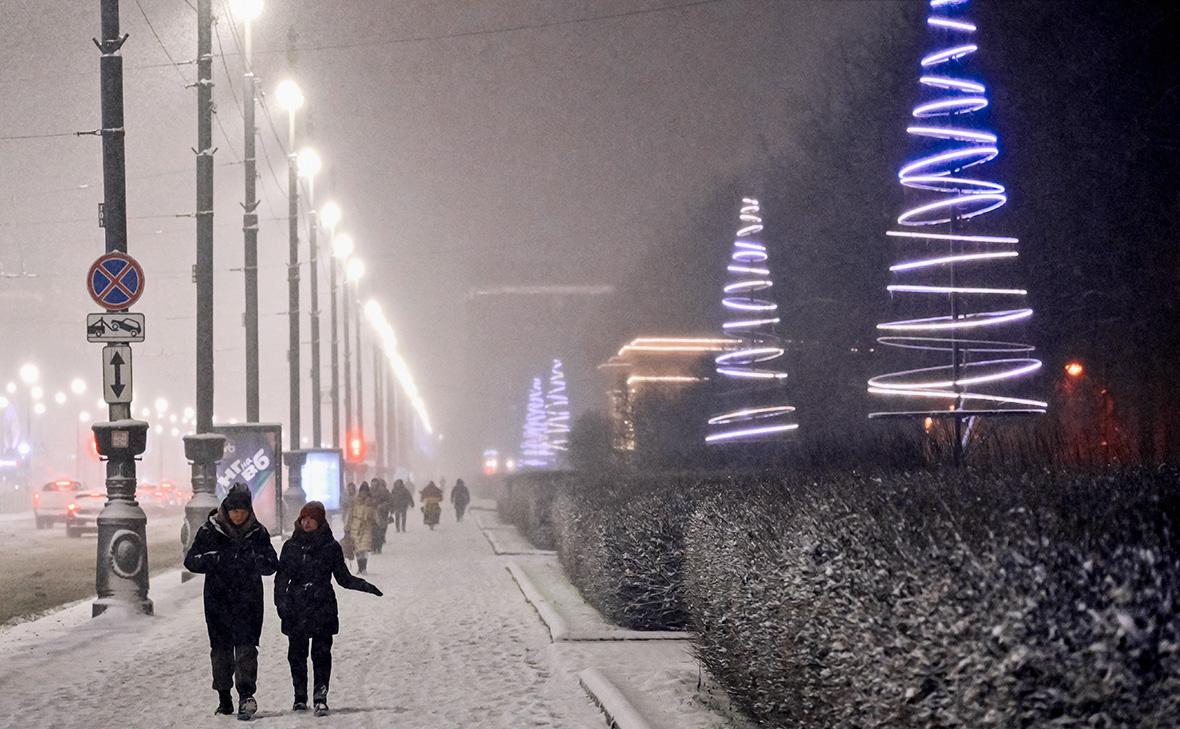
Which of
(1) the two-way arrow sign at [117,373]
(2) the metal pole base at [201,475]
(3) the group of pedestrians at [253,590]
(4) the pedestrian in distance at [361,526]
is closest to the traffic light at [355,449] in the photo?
(4) the pedestrian in distance at [361,526]

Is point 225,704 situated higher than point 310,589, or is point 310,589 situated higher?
point 310,589

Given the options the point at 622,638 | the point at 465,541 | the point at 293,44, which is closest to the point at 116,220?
the point at 622,638

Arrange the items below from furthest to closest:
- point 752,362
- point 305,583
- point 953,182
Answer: point 752,362 → point 953,182 → point 305,583

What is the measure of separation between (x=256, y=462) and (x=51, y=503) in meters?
25.0

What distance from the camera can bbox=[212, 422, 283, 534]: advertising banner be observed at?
Answer: 32.5 metres

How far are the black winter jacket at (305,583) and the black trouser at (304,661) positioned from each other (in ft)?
0.26

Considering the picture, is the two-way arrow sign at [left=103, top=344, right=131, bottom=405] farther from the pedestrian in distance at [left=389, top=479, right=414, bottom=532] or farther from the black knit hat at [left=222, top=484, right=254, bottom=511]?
the pedestrian in distance at [left=389, top=479, right=414, bottom=532]

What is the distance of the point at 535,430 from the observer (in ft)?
440

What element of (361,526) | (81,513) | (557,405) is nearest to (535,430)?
(557,405)

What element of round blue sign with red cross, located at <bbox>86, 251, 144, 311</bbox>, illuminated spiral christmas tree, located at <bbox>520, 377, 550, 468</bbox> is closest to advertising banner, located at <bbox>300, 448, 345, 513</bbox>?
round blue sign with red cross, located at <bbox>86, 251, 144, 311</bbox>

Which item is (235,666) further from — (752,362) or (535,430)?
(535,430)

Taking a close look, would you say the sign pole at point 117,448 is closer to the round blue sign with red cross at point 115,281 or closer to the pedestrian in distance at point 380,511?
the round blue sign with red cross at point 115,281

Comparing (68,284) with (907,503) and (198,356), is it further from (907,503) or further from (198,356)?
(907,503)

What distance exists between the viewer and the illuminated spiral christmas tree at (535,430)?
130 metres
